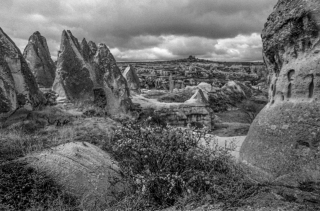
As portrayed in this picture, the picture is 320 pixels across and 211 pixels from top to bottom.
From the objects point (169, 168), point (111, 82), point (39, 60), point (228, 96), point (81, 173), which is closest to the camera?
point (169, 168)

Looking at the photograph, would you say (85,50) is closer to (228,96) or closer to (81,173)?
(81,173)

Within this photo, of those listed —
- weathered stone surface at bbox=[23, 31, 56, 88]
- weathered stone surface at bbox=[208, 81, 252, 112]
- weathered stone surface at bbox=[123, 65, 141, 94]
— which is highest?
weathered stone surface at bbox=[23, 31, 56, 88]

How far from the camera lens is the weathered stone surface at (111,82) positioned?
13.7 metres

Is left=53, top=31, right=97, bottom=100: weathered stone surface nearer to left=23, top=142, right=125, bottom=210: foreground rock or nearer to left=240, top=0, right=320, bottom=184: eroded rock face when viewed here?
left=23, top=142, right=125, bottom=210: foreground rock

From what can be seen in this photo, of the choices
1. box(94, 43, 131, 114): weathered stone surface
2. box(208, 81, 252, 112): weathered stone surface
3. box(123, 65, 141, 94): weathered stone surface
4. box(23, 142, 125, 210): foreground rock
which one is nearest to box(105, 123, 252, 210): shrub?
box(23, 142, 125, 210): foreground rock

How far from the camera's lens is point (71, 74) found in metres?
11.9

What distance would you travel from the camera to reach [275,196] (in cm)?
294

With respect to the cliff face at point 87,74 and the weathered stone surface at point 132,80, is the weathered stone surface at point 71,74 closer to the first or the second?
the cliff face at point 87,74

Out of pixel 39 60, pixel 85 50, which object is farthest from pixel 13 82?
pixel 39 60

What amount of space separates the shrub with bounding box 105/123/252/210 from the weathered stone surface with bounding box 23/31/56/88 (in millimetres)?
13310

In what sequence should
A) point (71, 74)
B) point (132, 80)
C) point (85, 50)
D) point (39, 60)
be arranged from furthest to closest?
point (132, 80) → point (39, 60) → point (85, 50) → point (71, 74)

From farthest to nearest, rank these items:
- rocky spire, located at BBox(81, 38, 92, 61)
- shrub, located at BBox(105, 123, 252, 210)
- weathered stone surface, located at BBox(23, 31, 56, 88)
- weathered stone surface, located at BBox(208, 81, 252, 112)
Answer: weathered stone surface, located at BBox(208, 81, 252, 112)
weathered stone surface, located at BBox(23, 31, 56, 88)
rocky spire, located at BBox(81, 38, 92, 61)
shrub, located at BBox(105, 123, 252, 210)

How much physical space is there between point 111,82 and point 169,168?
1082cm

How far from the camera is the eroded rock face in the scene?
3.62 meters
